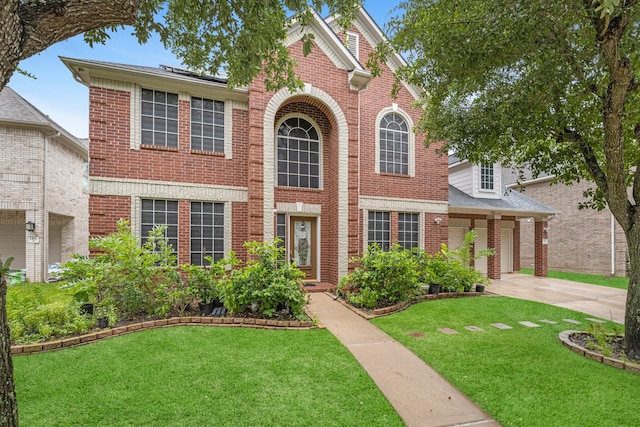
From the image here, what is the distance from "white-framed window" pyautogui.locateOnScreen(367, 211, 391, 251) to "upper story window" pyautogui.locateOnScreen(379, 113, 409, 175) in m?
1.50

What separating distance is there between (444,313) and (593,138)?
14.5 feet

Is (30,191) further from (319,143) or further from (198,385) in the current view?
(198,385)

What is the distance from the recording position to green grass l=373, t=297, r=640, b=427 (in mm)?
3277

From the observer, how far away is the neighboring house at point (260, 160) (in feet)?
26.4

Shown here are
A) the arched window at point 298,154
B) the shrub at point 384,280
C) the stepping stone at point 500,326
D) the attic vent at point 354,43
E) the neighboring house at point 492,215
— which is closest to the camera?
the stepping stone at point 500,326

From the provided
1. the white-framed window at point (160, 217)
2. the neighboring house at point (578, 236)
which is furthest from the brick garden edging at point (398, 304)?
the neighboring house at point (578, 236)

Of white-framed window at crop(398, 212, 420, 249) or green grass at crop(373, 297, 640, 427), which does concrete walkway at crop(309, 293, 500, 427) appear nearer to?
green grass at crop(373, 297, 640, 427)

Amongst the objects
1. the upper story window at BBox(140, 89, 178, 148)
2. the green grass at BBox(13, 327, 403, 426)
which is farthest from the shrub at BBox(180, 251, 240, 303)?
the upper story window at BBox(140, 89, 178, 148)

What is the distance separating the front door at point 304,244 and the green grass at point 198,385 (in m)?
4.69

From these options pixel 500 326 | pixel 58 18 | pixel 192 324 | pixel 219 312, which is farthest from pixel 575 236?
pixel 58 18

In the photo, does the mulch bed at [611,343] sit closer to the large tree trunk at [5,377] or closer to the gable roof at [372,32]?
the large tree trunk at [5,377]

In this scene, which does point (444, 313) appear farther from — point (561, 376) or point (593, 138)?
point (593, 138)

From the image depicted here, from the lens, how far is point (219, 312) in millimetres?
6305

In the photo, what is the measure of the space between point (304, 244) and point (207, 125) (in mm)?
4424
